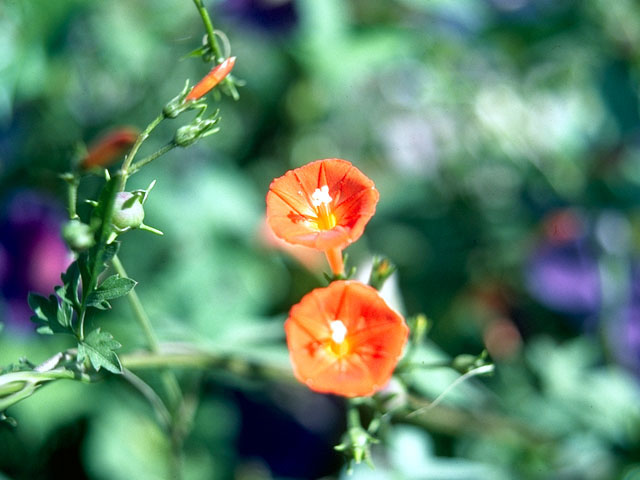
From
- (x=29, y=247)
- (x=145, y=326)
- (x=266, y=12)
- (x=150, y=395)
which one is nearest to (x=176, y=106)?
(x=145, y=326)

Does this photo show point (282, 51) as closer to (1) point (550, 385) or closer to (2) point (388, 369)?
(1) point (550, 385)

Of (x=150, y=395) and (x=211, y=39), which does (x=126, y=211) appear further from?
(x=150, y=395)

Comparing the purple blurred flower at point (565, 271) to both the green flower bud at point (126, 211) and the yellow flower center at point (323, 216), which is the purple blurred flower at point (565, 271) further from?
the green flower bud at point (126, 211)

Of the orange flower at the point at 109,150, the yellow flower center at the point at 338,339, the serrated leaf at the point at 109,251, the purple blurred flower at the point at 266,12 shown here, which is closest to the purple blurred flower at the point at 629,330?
the yellow flower center at the point at 338,339

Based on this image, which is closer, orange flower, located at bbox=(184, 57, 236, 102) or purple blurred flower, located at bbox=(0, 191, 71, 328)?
orange flower, located at bbox=(184, 57, 236, 102)

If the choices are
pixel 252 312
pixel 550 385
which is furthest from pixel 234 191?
pixel 550 385

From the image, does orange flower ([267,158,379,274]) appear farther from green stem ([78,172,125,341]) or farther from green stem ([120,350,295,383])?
green stem ([120,350,295,383])

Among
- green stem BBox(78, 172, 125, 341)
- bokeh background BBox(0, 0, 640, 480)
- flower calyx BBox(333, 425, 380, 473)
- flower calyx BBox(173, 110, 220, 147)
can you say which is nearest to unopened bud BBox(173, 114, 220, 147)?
flower calyx BBox(173, 110, 220, 147)
